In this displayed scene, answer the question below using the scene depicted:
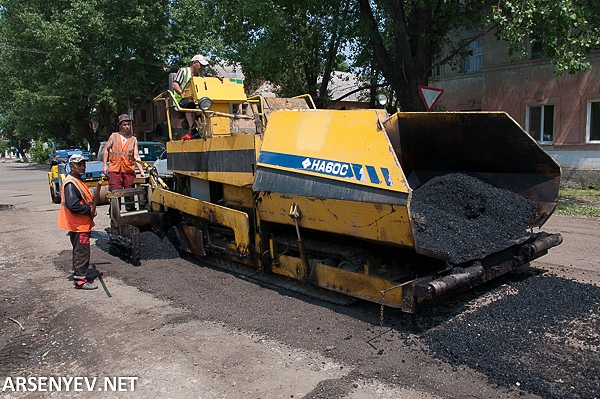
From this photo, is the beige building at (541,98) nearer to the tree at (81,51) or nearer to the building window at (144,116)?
the tree at (81,51)

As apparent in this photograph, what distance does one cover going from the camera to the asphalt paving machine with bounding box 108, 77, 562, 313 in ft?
13.6

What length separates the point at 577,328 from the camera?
4035 mm

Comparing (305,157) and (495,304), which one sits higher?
(305,157)

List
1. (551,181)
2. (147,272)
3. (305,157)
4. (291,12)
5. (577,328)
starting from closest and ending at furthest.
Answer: (577,328)
(305,157)
(551,181)
(147,272)
(291,12)

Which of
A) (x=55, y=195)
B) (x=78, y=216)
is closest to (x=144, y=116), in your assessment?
(x=55, y=195)

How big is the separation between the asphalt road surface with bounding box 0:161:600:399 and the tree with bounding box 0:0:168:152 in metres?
20.8

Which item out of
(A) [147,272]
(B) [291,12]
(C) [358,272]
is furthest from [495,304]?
(B) [291,12]

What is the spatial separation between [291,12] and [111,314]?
9.85m

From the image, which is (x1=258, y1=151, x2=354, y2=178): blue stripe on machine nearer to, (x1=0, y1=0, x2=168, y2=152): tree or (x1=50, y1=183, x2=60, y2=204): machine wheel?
(x1=50, y1=183, x2=60, y2=204): machine wheel

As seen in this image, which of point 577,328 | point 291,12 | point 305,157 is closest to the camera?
point 577,328

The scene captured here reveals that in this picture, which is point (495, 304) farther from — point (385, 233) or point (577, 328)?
point (385, 233)

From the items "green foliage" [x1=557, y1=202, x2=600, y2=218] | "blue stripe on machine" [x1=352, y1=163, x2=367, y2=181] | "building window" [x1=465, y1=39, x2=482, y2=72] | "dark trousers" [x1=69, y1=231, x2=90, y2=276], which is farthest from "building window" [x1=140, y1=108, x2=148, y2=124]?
"blue stripe on machine" [x1=352, y1=163, x2=367, y2=181]

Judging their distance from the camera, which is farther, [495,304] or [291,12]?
[291,12]

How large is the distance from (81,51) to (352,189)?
23948 millimetres
